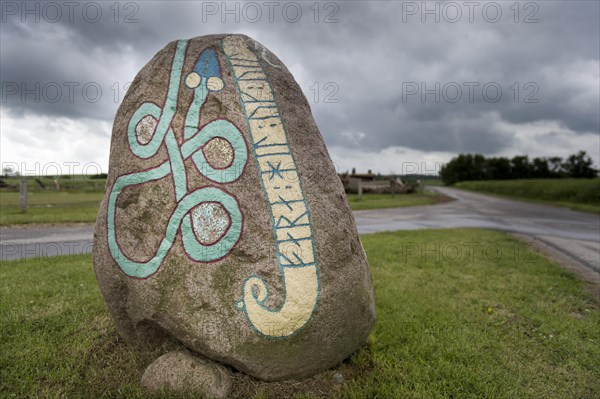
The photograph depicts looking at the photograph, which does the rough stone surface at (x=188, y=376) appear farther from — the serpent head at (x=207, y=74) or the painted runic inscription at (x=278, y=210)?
the serpent head at (x=207, y=74)

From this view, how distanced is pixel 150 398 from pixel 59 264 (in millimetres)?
4610

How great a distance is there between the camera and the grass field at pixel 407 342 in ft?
10.7

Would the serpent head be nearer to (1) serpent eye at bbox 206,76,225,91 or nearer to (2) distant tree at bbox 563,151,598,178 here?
(1) serpent eye at bbox 206,76,225,91

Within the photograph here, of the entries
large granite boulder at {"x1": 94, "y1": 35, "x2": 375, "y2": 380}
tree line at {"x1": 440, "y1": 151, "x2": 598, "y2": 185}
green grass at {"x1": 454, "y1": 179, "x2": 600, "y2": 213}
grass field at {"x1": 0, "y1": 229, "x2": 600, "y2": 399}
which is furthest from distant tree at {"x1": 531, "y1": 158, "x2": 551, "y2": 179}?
large granite boulder at {"x1": 94, "y1": 35, "x2": 375, "y2": 380}

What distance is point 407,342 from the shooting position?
4129 mm

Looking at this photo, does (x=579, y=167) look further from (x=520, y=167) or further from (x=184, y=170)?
(x=184, y=170)

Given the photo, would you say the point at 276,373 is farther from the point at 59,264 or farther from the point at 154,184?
the point at 59,264

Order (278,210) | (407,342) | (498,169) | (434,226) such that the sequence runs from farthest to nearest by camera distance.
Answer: (498,169) → (434,226) → (407,342) → (278,210)

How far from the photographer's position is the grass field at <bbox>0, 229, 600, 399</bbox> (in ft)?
10.7

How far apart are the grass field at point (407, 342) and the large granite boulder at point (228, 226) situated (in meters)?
0.31

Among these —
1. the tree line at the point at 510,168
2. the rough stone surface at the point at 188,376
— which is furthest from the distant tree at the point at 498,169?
the rough stone surface at the point at 188,376

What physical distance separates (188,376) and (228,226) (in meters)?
1.19

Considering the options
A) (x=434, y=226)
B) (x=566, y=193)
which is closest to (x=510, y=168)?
(x=566, y=193)

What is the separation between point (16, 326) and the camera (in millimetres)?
4184
